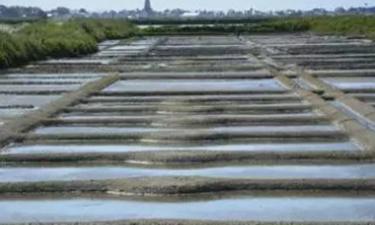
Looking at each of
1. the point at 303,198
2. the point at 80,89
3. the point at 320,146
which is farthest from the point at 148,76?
the point at 303,198

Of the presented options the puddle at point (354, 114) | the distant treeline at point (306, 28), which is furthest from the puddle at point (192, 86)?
the distant treeline at point (306, 28)

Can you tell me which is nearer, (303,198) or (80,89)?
(303,198)

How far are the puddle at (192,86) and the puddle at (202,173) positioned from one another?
284 inches

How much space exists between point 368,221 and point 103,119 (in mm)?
6389

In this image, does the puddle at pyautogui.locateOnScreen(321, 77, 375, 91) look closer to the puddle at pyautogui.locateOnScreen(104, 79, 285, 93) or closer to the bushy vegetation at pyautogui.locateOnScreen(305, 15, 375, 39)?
the puddle at pyautogui.locateOnScreen(104, 79, 285, 93)

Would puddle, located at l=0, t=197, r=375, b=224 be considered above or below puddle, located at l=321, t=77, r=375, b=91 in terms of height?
above

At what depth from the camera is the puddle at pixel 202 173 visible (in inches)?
311

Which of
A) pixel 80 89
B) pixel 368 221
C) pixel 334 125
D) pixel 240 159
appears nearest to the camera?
pixel 368 221

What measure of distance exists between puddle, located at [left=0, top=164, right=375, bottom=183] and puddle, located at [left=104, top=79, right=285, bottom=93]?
721cm

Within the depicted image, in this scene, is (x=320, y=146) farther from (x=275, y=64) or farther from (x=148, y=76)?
(x=275, y=64)

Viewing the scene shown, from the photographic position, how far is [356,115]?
1166cm

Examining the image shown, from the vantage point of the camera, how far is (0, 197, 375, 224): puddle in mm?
6395

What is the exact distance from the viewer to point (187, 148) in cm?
941

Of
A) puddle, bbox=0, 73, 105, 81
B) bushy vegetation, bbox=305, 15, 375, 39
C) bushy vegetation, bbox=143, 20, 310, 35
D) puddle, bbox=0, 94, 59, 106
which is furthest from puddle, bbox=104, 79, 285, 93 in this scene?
bushy vegetation, bbox=143, 20, 310, 35
